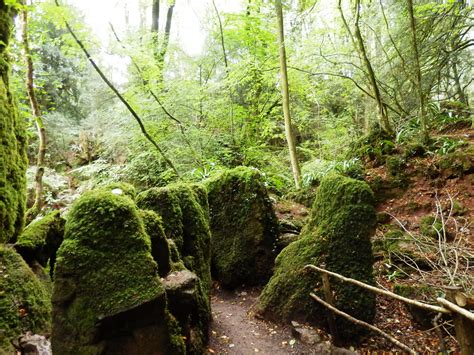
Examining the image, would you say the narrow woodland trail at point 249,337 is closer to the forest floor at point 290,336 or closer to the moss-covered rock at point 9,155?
the forest floor at point 290,336

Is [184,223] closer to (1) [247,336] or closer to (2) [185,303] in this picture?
(2) [185,303]

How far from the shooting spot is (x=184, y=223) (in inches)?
178

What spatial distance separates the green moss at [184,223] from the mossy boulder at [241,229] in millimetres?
1400

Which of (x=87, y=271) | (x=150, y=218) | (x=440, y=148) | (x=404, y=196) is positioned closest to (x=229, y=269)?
(x=150, y=218)

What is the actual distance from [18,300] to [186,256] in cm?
198

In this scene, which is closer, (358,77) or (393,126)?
(393,126)

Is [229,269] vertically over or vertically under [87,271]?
under

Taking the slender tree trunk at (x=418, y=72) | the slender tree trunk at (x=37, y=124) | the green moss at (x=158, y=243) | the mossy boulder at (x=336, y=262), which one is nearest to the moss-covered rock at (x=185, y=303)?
the green moss at (x=158, y=243)

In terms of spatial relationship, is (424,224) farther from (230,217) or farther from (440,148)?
(230,217)

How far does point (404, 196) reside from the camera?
7516 mm

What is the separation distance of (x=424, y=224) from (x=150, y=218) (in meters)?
5.80

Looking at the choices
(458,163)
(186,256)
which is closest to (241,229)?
(186,256)

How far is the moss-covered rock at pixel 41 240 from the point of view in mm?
4089

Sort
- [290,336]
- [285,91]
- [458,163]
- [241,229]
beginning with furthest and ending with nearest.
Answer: [285,91], [458,163], [241,229], [290,336]
